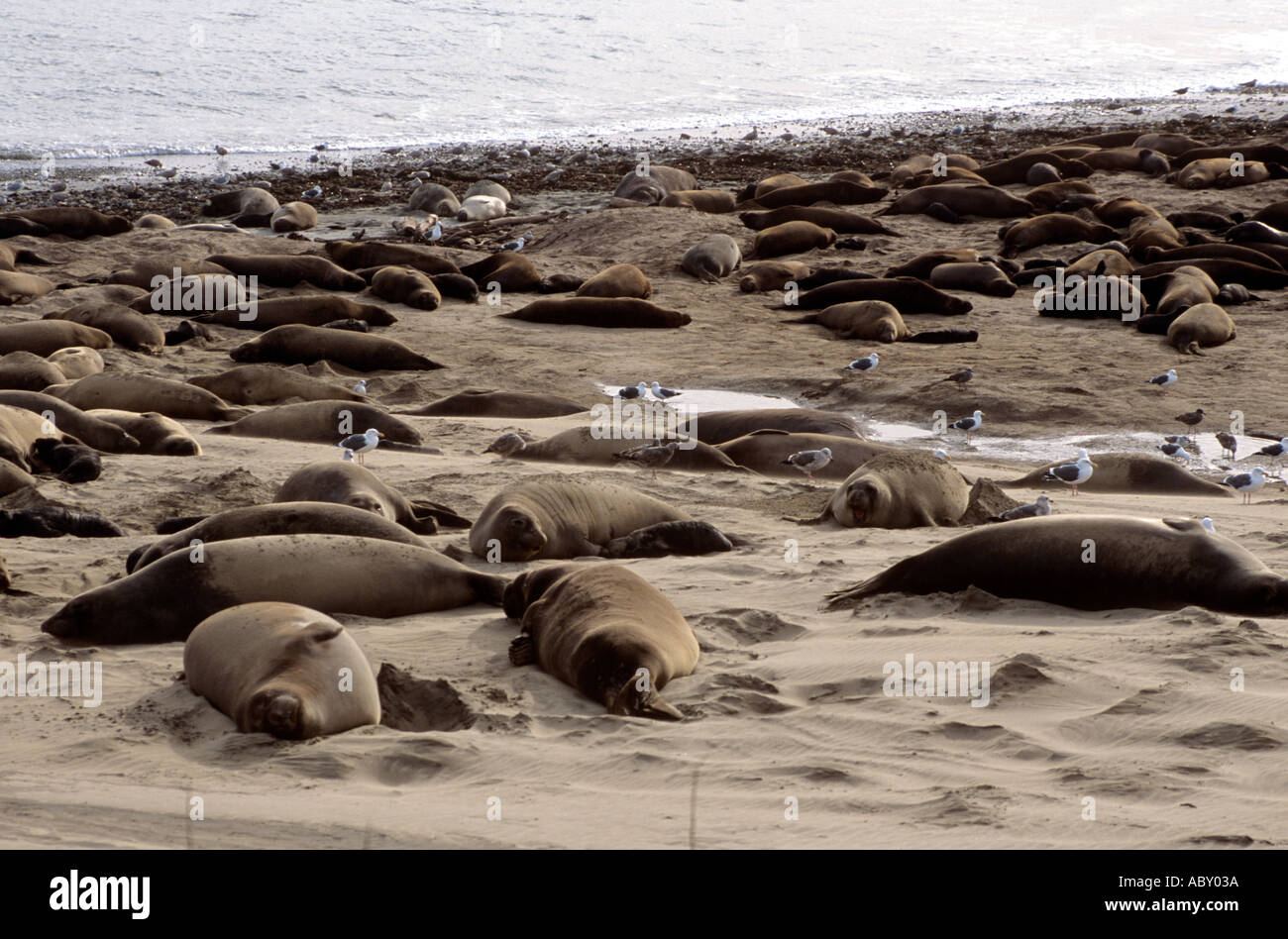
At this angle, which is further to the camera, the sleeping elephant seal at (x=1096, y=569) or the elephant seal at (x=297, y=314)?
the elephant seal at (x=297, y=314)

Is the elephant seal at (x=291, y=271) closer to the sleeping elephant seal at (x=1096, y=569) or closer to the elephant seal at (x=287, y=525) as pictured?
the elephant seal at (x=287, y=525)

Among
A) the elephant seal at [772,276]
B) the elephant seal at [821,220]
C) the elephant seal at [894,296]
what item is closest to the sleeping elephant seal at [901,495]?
the elephant seal at [894,296]

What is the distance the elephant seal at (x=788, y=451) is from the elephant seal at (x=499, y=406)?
152 cm

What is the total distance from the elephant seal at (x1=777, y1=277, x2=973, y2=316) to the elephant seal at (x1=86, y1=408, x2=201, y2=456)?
19.5ft

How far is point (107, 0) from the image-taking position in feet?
114

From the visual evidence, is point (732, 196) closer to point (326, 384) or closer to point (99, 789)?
point (326, 384)

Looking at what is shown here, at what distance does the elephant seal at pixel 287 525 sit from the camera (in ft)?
15.9

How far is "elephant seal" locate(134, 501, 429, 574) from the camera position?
4.84 m

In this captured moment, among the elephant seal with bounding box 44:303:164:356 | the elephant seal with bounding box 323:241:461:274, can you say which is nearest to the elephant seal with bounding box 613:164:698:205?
the elephant seal with bounding box 323:241:461:274

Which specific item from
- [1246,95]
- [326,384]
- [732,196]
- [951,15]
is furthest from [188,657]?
[951,15]

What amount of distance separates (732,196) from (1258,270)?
21.4ft

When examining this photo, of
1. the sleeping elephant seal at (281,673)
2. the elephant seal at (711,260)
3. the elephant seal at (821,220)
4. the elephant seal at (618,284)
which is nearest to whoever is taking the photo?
the sleeping elephant seal at (281,673)

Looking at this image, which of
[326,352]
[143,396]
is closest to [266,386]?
[143,396]
